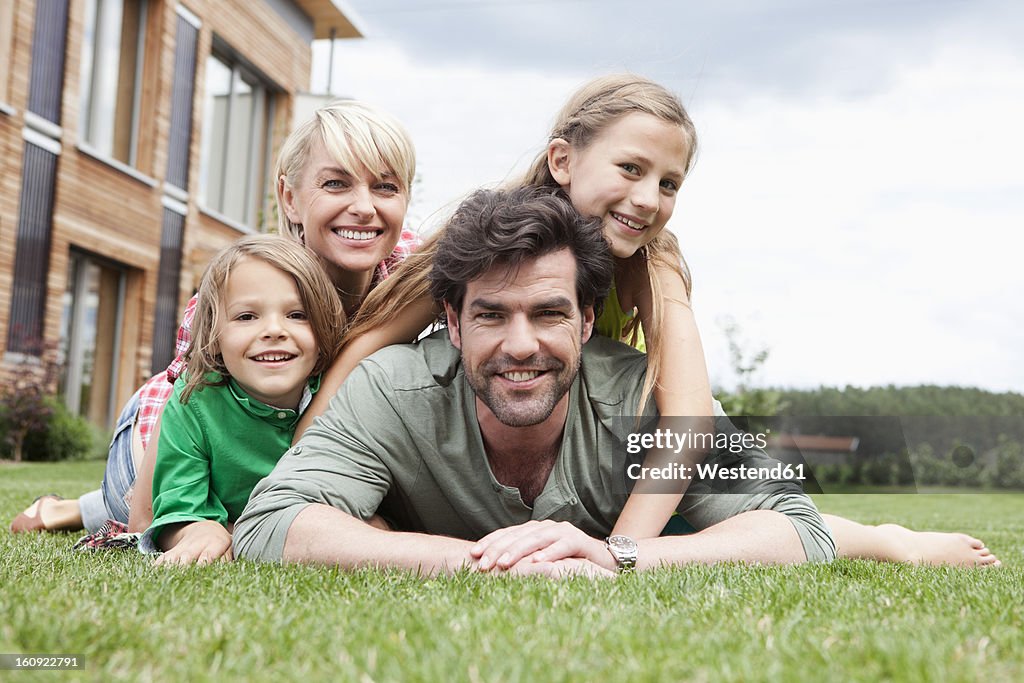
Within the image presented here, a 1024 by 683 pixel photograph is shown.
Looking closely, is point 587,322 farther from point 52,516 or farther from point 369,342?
point 52,516

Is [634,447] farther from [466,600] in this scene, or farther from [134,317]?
[134,317]

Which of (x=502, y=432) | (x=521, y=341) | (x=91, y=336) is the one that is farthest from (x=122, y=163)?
(x=521, y=341)

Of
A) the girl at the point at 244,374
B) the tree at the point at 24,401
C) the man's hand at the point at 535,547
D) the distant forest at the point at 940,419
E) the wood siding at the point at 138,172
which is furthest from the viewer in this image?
the distant forest at the point at 940,419

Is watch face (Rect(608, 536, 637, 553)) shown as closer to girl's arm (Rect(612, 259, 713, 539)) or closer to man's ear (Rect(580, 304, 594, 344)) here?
girl's arm (Rect(612, 259, 713, 539))

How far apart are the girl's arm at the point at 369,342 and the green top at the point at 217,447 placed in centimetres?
8

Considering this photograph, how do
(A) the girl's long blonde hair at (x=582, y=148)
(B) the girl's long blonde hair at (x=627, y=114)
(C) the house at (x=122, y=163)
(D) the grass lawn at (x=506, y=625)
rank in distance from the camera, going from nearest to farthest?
(D) the grass lawn at (x=506, y=625) < (A) the girl's long blonde hair at (x=582, y=148) < (B) the girl's long blonde hair at (x=627, y=114) < (C) the house at (x=122, y=163)

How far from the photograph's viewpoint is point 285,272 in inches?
134

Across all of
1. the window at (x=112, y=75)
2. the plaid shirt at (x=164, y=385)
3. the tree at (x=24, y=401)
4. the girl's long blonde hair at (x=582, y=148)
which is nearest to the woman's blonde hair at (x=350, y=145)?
the plaid shirt at (x=164, y=385)

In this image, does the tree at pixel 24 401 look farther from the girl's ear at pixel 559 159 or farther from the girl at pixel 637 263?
the girl's ear at pixel 559 159

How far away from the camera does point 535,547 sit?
2482 mm

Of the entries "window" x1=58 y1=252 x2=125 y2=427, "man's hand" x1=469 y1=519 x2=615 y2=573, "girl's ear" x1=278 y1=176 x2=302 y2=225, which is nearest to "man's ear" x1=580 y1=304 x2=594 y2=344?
"man's hand" x1=469 y1=519 x2=615 y2=573

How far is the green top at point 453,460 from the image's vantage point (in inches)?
116

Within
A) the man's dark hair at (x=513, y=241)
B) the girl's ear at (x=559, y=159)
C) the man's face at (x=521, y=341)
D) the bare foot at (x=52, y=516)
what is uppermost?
the girl's ear at (x=559, y=159)

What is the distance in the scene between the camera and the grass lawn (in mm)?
1464
